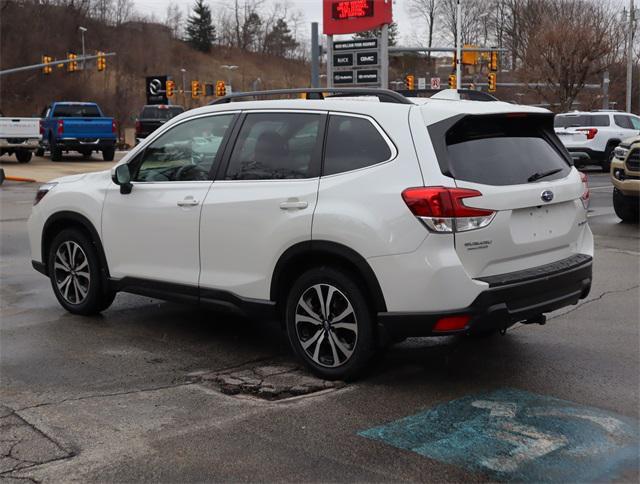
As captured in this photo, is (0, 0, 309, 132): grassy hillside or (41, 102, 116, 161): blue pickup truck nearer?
(41, 102, 116, 161): blue pickup truck

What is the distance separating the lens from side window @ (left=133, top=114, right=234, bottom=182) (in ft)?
19.5

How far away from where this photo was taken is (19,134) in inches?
1112

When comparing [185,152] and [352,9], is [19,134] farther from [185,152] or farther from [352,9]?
[185,152]

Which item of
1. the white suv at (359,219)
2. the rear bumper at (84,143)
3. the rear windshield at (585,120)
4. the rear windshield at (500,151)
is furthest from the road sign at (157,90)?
the rear windshield at (500,151)

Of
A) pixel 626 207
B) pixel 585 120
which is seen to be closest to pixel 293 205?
pixel 626 207

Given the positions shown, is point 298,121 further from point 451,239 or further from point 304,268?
point 451,239

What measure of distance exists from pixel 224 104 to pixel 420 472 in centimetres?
331

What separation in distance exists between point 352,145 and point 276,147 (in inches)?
24.9

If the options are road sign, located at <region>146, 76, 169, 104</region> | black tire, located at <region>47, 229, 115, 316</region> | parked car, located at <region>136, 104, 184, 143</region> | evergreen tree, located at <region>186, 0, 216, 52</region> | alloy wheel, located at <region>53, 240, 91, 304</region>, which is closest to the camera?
black tire, located at <region>47, 229, 115, 316</region>

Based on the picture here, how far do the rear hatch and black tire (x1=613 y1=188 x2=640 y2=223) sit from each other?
7.92 m

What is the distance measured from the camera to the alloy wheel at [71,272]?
6.88m

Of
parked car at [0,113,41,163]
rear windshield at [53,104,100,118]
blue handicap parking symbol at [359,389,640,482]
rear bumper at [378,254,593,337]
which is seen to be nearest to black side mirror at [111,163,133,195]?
rear bumper at [378,254,593,337]

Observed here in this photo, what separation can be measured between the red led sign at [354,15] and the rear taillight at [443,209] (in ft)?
92.9

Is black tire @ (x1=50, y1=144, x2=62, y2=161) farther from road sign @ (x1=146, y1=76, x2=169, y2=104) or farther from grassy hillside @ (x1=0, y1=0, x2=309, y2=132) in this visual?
grassy hillside @ (x1=0, y1=0, x2=309, y2=132)
